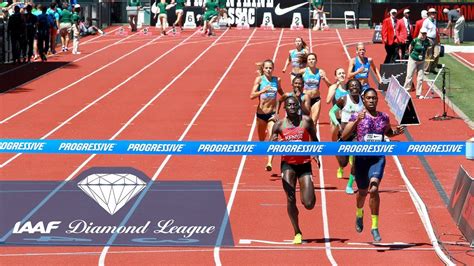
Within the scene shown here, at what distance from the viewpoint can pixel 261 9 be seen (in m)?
54.7

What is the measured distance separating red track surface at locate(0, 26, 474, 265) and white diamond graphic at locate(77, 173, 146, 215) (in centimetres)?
159

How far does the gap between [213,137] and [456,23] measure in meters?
26.3

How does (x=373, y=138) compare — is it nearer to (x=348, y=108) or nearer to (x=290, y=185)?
(x=290, y=185)

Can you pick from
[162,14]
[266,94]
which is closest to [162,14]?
[162,14]

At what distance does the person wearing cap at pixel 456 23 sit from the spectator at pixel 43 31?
17.3m

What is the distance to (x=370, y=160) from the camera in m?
15.8

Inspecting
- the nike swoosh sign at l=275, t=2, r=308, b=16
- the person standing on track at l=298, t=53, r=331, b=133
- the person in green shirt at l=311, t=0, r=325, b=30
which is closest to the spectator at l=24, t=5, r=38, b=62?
the person in green shirt at l=311, t=0, r=325, b=30

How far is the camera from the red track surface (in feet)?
52.2

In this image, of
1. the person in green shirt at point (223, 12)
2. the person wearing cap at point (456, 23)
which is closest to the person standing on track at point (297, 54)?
the person wearing cap at point (456, 23)

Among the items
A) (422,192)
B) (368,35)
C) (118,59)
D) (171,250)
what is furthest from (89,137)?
(368,35)

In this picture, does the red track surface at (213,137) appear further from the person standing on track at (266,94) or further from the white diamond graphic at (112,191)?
the white diamond graphic at (112,191)

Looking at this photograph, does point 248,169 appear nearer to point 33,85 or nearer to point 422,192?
point 422,192

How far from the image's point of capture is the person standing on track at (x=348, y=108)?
18.3 meters

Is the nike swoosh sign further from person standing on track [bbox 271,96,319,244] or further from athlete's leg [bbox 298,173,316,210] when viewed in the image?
athlete's leg [bbox 298,173,316,210]
